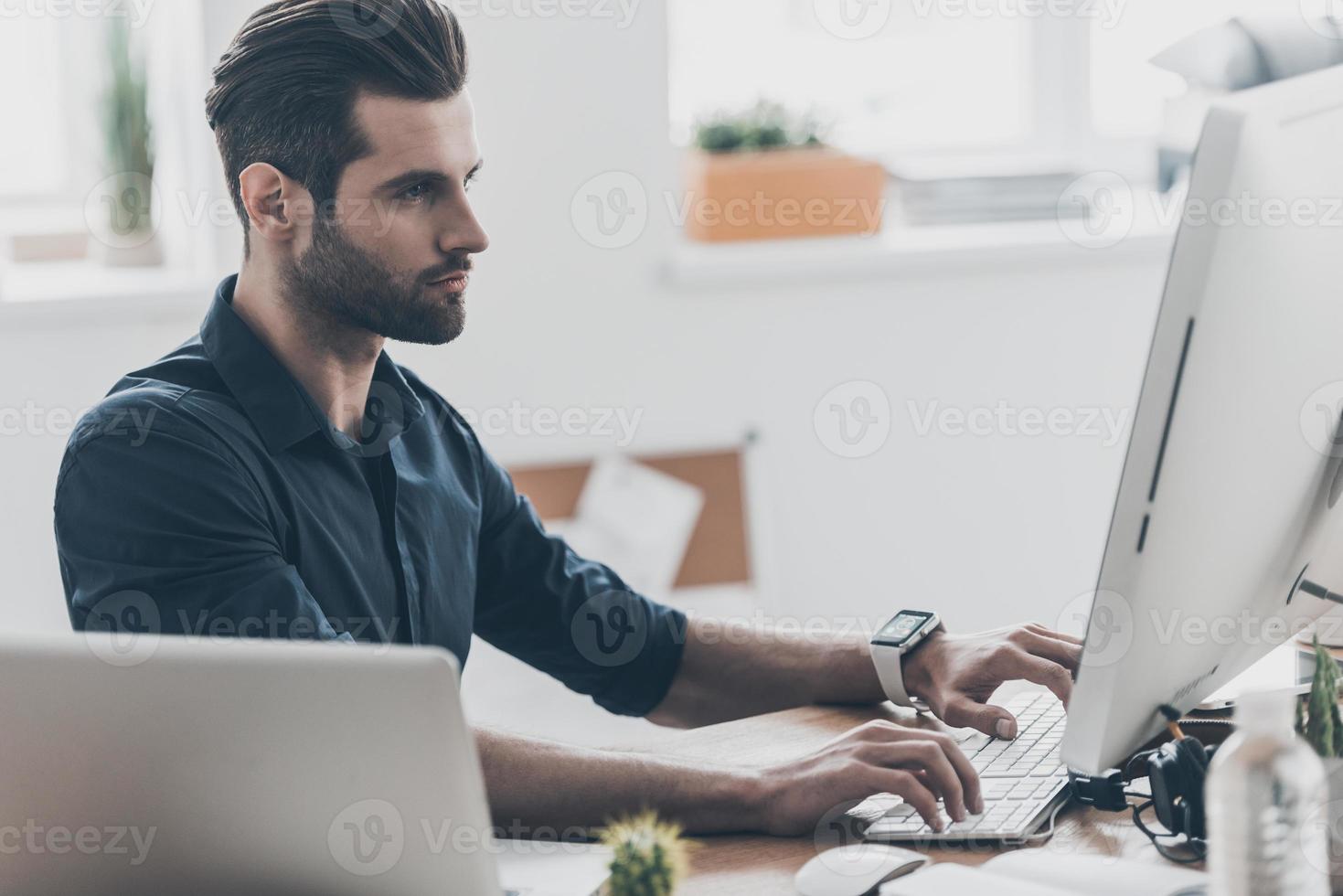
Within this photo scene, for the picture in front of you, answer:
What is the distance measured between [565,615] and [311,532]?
36 centimetres

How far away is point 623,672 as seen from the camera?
156 centimetres

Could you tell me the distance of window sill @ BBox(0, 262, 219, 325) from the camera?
7.58 ft

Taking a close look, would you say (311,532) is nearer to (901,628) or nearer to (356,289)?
(356,289)

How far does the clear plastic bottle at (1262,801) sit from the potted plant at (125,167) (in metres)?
2.17

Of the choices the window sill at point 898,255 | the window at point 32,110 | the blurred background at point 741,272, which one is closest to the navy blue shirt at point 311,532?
the blurred background at point 741,272

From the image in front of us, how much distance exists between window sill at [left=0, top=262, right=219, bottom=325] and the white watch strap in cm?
141

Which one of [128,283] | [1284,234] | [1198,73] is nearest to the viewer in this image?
[1284,234]

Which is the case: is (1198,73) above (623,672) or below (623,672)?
above

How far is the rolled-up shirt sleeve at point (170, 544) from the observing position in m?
1.14

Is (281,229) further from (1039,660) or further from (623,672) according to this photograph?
(1039,660)

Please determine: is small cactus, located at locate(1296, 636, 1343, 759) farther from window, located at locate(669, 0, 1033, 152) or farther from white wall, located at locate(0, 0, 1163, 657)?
window, located at locate(669, 0, 1033, 152)

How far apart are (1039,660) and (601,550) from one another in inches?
52.4

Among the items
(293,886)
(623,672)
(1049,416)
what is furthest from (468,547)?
(1049,416)

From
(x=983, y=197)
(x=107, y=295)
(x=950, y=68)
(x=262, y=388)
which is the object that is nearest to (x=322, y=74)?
(x=262, y=388)
